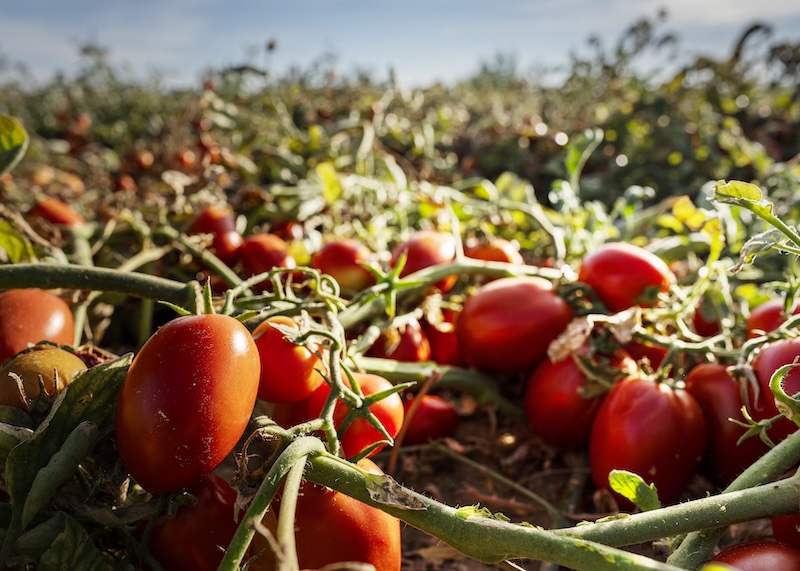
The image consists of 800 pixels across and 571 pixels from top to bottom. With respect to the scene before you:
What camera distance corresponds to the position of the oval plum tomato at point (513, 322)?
1126 mm

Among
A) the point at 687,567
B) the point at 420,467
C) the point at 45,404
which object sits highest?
the point at 45,404

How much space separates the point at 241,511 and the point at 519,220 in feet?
3.87

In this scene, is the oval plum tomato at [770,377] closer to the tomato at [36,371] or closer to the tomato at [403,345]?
the tomato at [403,345]

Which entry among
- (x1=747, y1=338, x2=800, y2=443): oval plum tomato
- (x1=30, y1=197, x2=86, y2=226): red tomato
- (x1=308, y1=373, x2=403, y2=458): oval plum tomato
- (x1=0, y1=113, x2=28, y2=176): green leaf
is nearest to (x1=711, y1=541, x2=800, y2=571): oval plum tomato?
(x1=747, y1=338, x2=800, y2=443): oval plum tomato

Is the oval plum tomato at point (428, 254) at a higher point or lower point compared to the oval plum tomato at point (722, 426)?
higher

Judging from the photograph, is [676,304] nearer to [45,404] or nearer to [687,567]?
[687,567]

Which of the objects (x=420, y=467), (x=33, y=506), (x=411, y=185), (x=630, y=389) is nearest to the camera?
(x=33, y=506)

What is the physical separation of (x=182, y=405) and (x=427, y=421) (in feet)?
1.96

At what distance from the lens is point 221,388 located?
625 millimetres

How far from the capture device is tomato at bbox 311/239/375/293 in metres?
1.24

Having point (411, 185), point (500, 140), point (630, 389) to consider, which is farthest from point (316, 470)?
point (500, 140)

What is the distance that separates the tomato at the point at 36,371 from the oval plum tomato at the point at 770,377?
789 mm

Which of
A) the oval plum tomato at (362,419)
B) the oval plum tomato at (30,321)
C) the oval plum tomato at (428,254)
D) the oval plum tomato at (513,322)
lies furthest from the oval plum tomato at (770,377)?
the oval plum tomato at (30,321)

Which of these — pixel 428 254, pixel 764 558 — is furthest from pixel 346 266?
pixel 764 558
